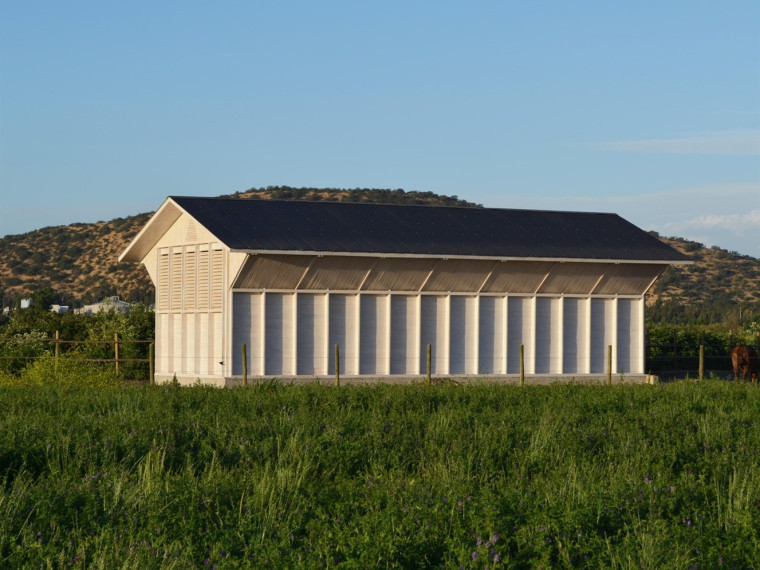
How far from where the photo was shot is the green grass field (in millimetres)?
9672

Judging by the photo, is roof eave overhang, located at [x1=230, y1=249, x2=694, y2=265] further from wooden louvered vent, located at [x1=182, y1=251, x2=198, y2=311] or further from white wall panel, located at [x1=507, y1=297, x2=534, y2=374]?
wooden louvered vent, located at [x1=182, y1=251, x2=198, y2=311]

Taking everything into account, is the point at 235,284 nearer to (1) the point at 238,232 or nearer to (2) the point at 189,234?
(1) the point at 238,232

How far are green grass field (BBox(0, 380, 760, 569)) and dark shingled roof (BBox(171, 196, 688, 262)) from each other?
10.8 m

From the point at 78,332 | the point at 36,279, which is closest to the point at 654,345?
the point at 78,332

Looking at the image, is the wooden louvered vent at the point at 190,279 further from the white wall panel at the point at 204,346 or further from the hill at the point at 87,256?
the hill at the point at 87,256

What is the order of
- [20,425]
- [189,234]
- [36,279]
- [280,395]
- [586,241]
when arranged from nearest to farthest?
[20,425]
[280,395]
[189,234]
[586,241]
[36,279]

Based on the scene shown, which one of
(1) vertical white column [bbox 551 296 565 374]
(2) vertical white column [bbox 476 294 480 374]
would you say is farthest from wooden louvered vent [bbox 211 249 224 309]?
(1) vertical white column [bbox 551 296 565 374]

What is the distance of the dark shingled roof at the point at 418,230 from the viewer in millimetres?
31344

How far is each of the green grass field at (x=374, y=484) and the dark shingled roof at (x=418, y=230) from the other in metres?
10.8

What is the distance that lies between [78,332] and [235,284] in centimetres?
1582

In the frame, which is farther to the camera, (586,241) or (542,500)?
(586,241)

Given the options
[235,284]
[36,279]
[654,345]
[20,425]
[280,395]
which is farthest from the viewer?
[36,279]

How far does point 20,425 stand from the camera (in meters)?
16.7

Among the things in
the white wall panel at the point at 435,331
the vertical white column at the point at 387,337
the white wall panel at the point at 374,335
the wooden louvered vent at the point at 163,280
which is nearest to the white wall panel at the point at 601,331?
the white wall panel at the point at 435,331
